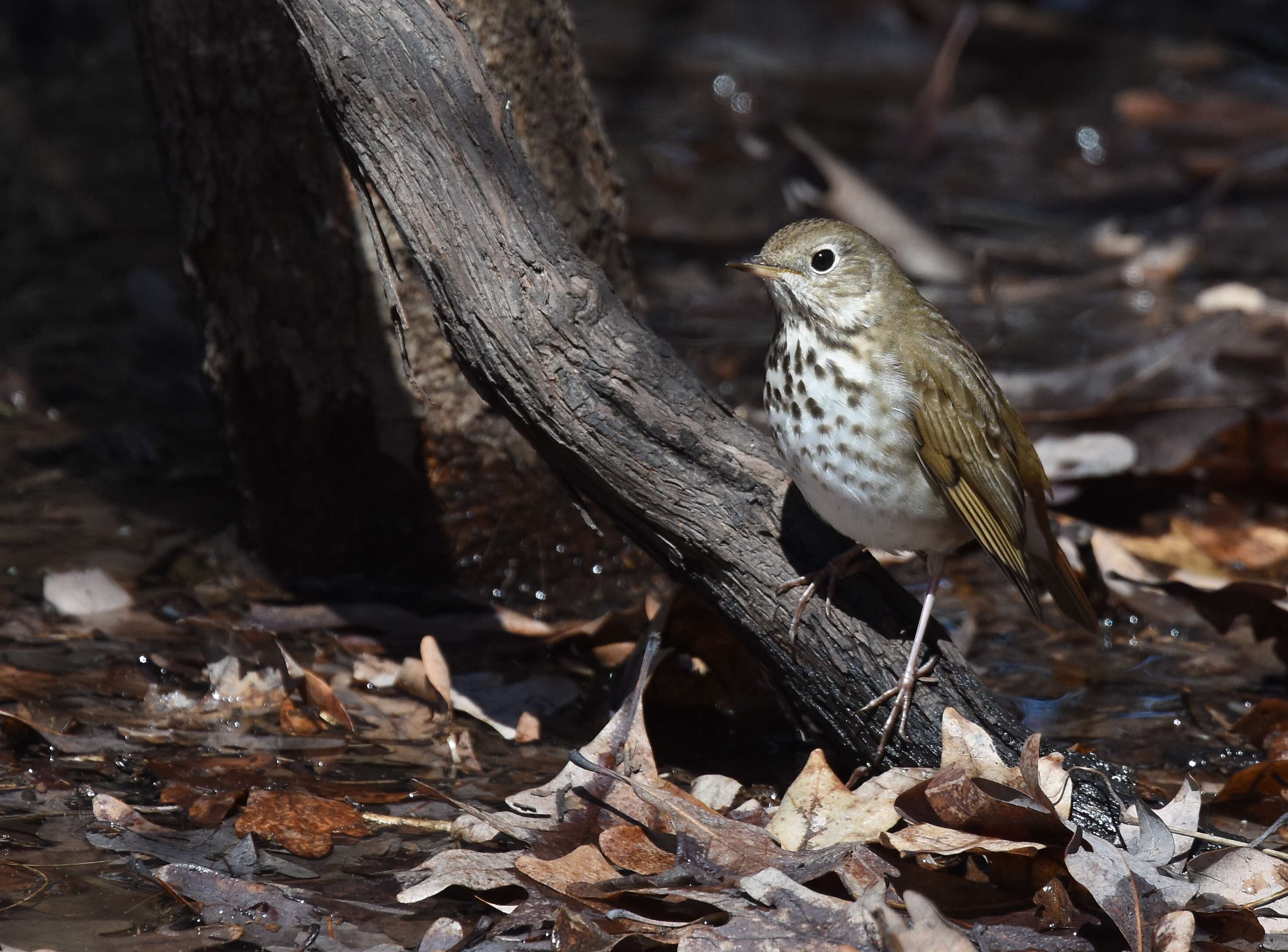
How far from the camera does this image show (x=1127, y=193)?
9.81 metres

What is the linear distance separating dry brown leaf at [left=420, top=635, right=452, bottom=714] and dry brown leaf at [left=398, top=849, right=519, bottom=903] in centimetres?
94

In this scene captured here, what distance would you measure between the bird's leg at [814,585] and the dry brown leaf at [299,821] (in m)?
1.12

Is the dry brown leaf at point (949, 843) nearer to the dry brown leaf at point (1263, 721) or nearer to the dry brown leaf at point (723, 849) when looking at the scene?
the dry brown leaf at point (723, 849)

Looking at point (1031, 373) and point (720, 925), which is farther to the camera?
point (1031, 373)

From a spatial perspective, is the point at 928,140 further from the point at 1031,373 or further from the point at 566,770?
the point at 566,770

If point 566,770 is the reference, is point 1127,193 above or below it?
above

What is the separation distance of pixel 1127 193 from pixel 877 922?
8.12 meters

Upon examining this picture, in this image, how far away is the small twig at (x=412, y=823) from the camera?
3416 millimetres

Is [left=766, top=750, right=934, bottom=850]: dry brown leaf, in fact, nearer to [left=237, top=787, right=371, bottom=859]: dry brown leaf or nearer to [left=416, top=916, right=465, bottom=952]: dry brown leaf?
[left=416, top=916, right=465, bottom=952]: dry brown leaf

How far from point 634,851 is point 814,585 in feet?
2.48

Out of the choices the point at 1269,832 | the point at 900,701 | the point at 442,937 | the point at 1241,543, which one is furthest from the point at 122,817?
the point at 1241,543

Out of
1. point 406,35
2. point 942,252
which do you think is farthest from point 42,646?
point 942,252

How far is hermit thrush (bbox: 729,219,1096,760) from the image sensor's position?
343 cm

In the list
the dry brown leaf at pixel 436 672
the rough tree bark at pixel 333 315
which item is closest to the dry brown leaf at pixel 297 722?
the dry brown leaf at pixel 436 672
